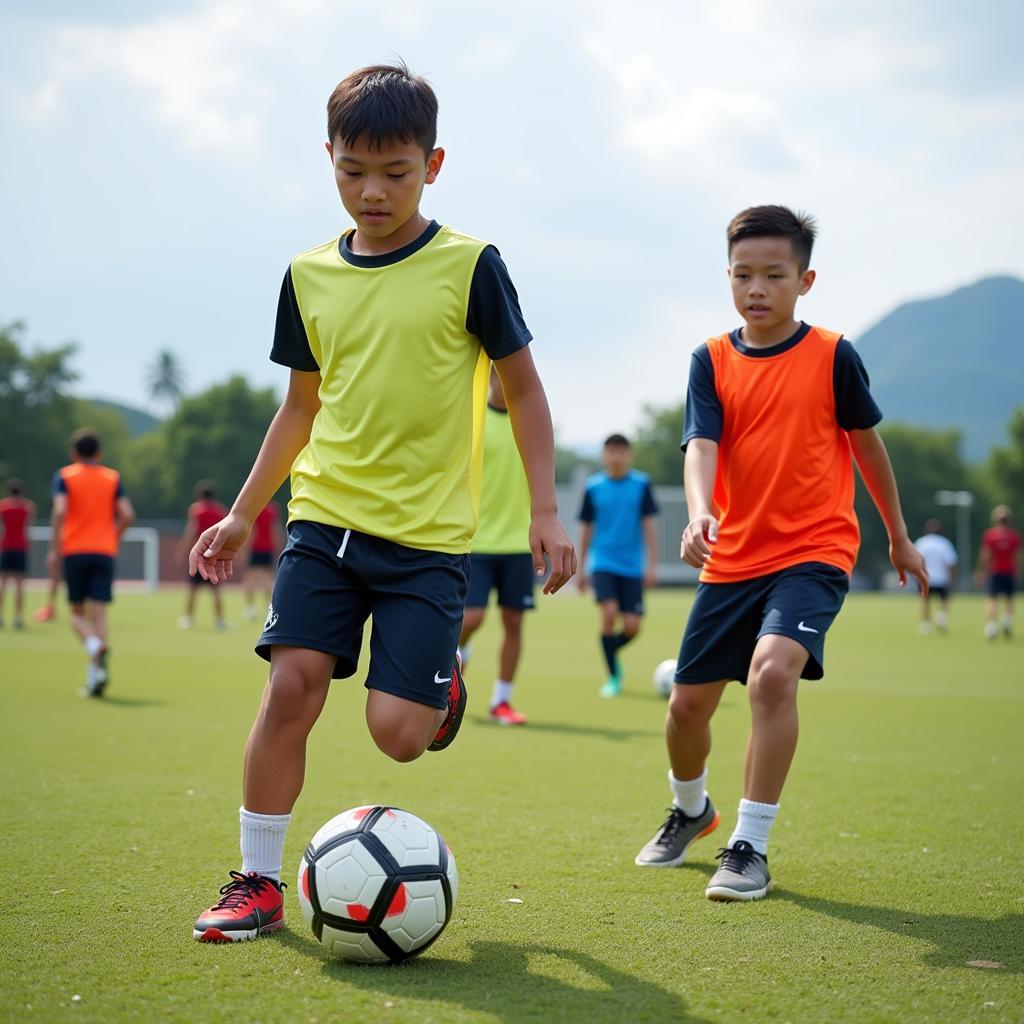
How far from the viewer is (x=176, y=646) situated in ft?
56.3

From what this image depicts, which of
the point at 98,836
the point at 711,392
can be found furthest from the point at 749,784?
the point at 98,836

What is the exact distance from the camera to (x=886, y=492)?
4.86m

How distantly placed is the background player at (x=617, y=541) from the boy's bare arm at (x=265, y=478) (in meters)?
7.47

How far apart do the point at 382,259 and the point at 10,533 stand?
65.3 ft

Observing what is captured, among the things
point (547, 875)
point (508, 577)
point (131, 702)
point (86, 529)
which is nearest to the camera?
point (547, 875)

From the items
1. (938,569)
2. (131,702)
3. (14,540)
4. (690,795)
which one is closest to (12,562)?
(14,540)

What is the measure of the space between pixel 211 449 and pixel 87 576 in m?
72.0

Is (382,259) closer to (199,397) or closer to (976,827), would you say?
(976,827)

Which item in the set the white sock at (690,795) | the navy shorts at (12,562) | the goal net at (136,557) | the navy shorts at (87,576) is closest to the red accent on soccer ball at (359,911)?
the white sock at (690,795)

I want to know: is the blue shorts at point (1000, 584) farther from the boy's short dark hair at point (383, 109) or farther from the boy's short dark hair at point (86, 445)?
the boy's short dark hair at point (383, 109)

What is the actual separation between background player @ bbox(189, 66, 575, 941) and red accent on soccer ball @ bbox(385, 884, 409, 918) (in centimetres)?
42

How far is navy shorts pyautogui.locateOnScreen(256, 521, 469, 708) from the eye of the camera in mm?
3721

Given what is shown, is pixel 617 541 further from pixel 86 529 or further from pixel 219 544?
pixel 219 544

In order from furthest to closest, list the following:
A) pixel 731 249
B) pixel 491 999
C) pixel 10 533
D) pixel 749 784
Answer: pixel 10 533 < pixel 731 249 < pixel 749 784 < pixel 491 999
